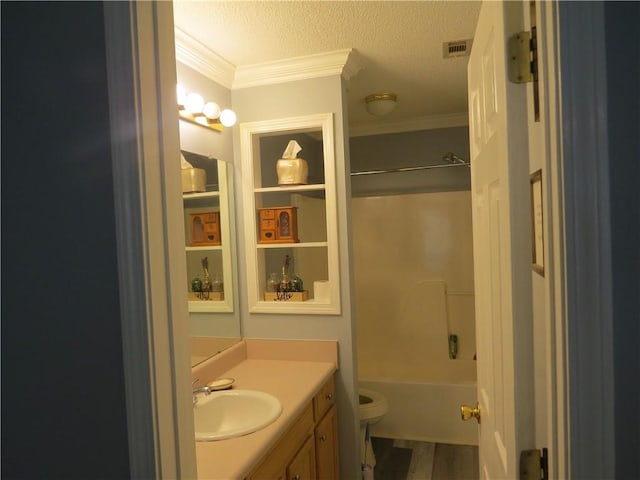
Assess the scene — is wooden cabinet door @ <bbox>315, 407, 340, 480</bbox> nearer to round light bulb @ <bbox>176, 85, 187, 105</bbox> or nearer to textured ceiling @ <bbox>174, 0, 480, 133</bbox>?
round light bulb @ <bbox>176, 85, 187, 105</bbox>

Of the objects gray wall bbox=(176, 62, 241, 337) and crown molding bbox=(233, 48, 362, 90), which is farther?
crown molding bbox=(233, 48, 362, 90)

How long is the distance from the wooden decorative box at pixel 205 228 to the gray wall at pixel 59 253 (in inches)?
53.3

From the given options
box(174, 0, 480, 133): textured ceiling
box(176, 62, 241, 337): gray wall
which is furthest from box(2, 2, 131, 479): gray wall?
box(176, 62, 241, 337): gray wall

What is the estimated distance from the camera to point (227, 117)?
2.15 m

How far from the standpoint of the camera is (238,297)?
7.91 feet

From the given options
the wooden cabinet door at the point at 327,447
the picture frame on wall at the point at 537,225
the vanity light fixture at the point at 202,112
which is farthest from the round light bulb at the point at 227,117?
the picture frame on wall at the point at 537,225

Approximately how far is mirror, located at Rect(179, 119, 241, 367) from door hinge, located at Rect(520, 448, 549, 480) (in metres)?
1.57

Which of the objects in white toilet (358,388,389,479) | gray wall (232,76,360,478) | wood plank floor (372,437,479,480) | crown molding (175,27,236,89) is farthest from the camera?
wood plank floor (372,437,479,480)

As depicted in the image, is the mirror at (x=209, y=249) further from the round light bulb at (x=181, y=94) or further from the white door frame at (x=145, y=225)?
the white door frame at (x=145, y=225)

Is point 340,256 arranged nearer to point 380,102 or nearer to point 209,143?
point 209,143

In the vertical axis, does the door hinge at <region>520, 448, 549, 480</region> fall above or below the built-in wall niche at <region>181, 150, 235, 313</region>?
below

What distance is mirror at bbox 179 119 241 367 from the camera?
2.09m

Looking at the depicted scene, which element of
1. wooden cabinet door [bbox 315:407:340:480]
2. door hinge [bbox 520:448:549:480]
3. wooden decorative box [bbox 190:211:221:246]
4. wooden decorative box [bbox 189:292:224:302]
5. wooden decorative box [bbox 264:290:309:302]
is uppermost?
wooden decorative box [bbox 190:211:221:246]

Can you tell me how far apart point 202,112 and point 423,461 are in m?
2.56
